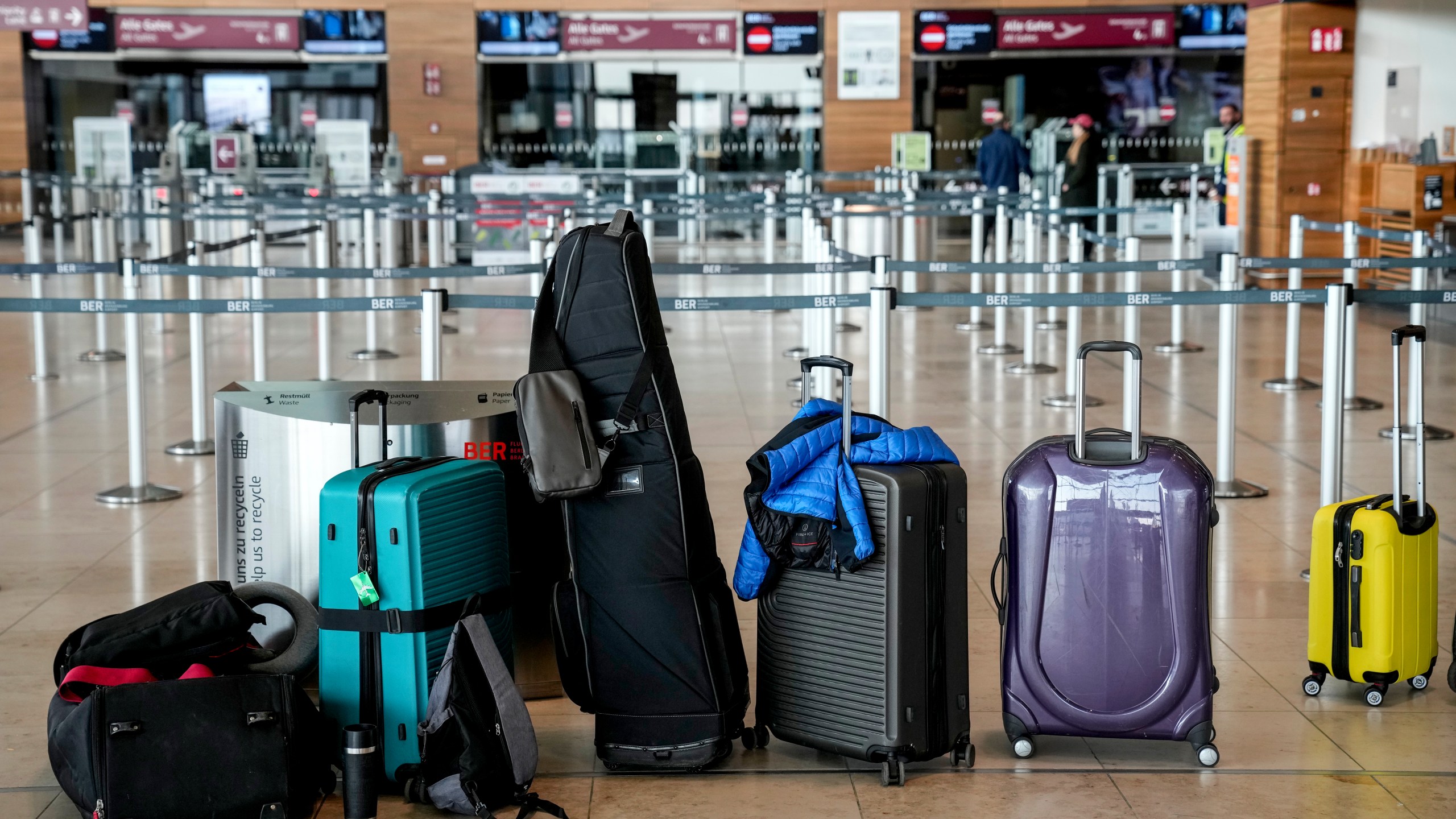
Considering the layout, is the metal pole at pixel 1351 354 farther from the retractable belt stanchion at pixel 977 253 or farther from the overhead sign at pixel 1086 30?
the overhead sign at pixel 1086 30

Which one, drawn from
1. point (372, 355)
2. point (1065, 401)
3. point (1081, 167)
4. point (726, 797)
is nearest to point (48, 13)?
point (372, 355)

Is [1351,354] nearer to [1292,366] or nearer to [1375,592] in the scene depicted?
[1292,366]

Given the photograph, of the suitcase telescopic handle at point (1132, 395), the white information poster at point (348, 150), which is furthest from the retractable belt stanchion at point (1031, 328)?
the white information poster at point (348, 150)

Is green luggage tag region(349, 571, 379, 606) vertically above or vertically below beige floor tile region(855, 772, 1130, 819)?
above

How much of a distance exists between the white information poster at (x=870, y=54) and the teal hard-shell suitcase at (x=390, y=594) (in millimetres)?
19654

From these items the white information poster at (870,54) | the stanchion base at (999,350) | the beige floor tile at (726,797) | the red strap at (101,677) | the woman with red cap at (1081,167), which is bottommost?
the beige floor tile at (726,797)

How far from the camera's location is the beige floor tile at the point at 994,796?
3570 millimetres

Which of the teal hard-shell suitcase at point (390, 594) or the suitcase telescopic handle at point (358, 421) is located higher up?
the suitcase telescopic handle at point (358, 421)

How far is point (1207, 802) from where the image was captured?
3.62m

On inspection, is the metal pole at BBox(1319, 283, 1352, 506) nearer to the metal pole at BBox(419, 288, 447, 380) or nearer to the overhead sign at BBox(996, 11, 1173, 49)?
the metal pole at BBox(419, 288, 447, 380)

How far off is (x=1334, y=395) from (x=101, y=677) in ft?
13.1

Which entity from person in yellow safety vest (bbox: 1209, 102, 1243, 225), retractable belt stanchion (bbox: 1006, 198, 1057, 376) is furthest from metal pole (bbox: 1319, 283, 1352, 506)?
person in yellow safety vest (bbox: 1209, 102, 1243, 225)

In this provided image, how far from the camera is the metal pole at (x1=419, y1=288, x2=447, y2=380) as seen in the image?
5.44 meters

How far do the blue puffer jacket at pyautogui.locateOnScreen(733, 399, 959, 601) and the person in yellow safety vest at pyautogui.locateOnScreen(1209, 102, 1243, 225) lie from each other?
13.4 meters
